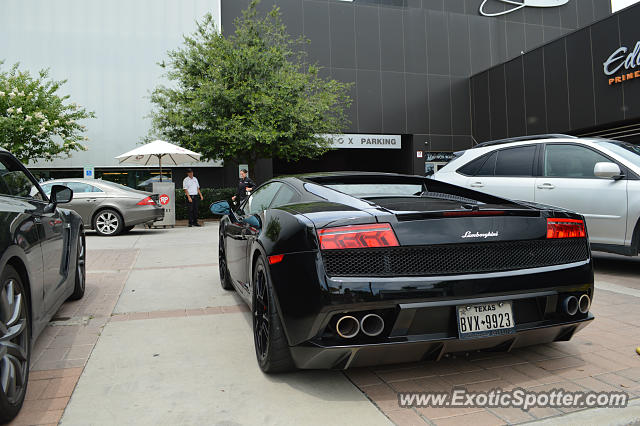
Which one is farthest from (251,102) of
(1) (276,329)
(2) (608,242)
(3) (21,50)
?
(1) (276,329)

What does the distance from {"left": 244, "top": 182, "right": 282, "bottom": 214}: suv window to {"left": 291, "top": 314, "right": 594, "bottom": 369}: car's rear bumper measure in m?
1.62

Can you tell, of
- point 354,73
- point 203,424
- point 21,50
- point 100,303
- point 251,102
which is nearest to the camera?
point 203,424

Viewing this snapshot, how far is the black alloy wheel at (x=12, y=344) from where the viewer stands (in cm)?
235

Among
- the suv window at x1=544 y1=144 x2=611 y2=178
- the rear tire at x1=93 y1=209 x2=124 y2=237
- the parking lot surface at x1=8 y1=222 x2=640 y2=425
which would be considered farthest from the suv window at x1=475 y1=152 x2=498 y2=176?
the rear tire at x1=93 y1=209 x2=124 y2=237

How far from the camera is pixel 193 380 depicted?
3012mm

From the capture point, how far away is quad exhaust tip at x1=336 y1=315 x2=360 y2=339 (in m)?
2.48

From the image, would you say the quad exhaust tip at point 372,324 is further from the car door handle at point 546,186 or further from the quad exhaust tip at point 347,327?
the car door handle at point 546,186

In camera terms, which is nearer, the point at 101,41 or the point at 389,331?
the point at 389,331

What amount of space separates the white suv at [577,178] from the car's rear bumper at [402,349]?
370cm

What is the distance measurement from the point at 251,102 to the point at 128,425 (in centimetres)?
1489

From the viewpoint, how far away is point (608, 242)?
19.3 ft

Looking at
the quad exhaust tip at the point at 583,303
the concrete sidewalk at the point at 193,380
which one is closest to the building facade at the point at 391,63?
the quad exhaust tip at the point at 583,303

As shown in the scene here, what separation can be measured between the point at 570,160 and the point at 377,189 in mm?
3898

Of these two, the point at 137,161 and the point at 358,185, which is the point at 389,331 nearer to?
the point at 358,185
